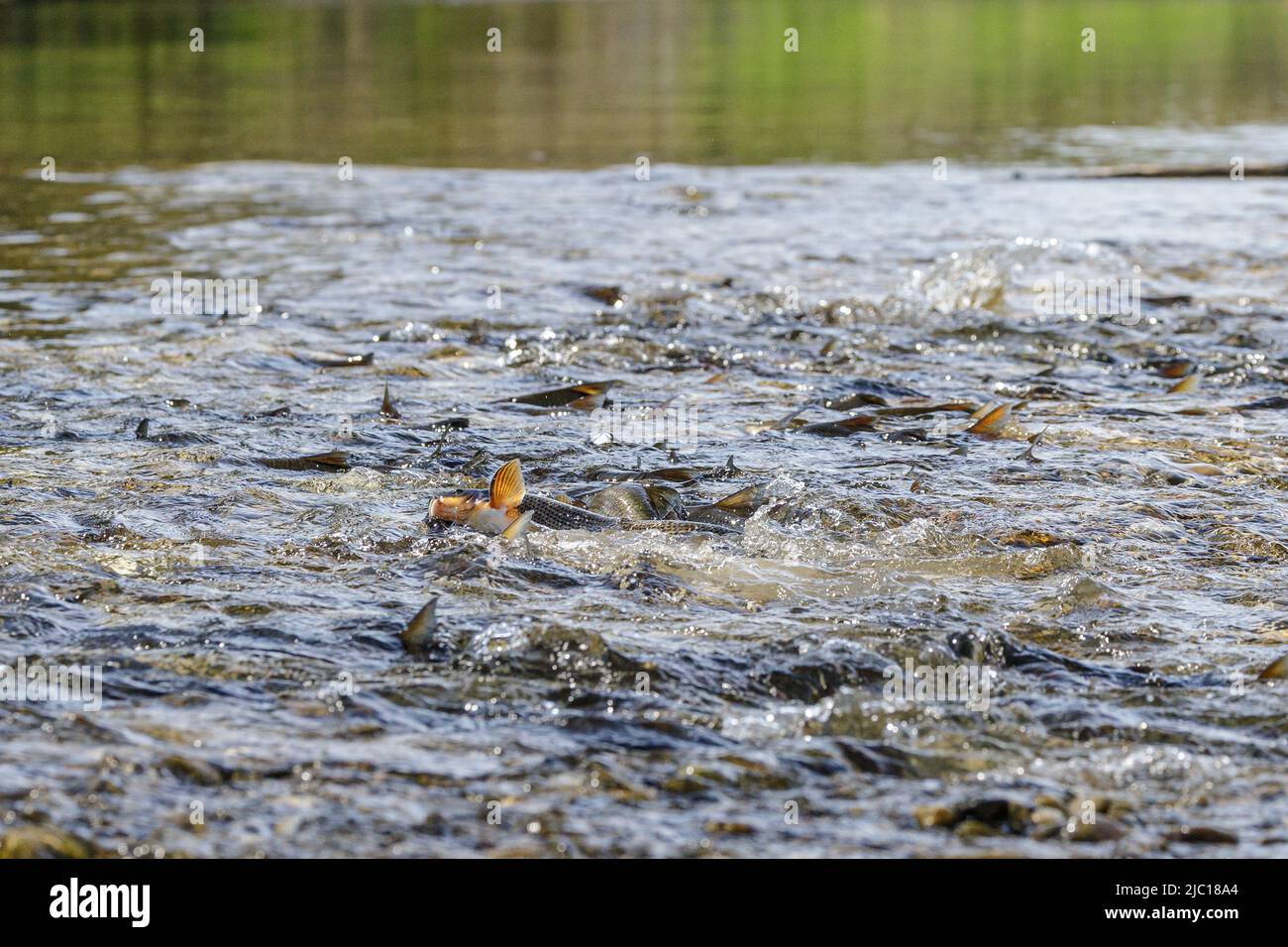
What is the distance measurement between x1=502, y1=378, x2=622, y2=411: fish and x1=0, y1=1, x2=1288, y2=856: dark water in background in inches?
9.0

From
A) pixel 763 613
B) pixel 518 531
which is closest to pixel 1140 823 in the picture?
pixel 763 613

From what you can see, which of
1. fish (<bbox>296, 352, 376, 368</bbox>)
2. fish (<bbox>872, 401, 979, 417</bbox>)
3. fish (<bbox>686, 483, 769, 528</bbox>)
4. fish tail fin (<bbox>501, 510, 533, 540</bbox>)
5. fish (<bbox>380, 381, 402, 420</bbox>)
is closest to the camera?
fish tail fin (<bbox>501, 510, 533, 540</bbox>)

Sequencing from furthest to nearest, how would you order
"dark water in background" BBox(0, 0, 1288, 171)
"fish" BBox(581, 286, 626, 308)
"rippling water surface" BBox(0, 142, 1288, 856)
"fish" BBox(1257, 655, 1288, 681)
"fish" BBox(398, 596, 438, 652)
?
"dark water in background" BBox(0, 0, 1288, 171)
"fish" BBox(581, 286, 626, 308)
"fish" BBox(398, 596, 438, 652)
"fish" BBox(1257, 655, 1288, 681)
"rippling water surface" BBox(0, 142, 1288, 856)

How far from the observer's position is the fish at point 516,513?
6055mm

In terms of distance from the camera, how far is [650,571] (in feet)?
18.8

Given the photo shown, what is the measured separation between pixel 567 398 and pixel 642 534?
8.18 feet

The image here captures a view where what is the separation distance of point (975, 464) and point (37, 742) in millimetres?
4320

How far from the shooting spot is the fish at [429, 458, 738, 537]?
19.9 ft

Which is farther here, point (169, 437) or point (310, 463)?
point (169, 437)

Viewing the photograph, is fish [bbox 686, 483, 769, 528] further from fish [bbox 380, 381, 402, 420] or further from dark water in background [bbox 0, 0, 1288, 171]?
dark water in background [bbox 0, 0, 1288, 171]

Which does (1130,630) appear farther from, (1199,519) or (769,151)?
(769,151)

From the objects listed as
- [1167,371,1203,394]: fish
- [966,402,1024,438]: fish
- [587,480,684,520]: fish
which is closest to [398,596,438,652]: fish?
[587,480,684,520]: fish

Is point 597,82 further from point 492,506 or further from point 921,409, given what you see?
point 492,506

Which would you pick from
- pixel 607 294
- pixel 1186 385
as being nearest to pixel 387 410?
pixel 607 294
